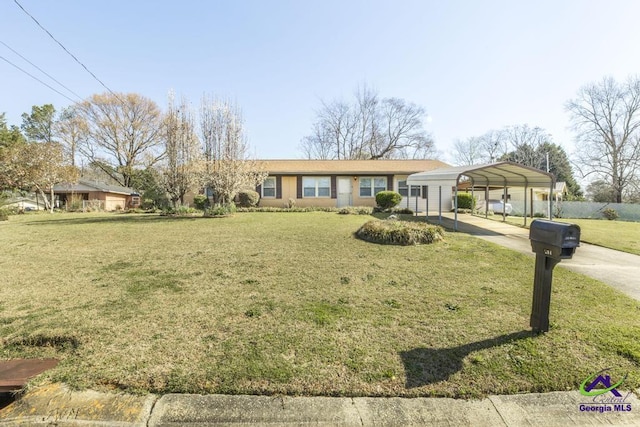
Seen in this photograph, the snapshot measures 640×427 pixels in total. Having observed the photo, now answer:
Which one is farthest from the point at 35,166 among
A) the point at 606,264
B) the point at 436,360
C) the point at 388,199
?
the point at 606,264

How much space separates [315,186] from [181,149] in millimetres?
8916

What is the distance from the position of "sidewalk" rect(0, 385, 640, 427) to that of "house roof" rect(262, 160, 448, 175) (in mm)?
18223

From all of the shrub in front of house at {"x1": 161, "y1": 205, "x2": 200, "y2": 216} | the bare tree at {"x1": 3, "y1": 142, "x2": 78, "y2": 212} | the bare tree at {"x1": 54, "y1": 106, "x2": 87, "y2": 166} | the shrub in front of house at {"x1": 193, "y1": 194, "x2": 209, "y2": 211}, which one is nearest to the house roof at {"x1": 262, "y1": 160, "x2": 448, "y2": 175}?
the shrub in front of house at {"x1": 193, "y1": 194, "x2": 209, "y2": 211}

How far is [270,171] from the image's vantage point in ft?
66.1

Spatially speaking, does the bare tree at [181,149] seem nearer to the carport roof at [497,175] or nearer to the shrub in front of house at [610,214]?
the carport roof at [497,175]

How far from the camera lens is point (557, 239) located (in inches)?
107

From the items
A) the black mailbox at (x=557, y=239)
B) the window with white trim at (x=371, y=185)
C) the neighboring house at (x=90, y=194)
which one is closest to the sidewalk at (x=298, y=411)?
the black mailbox at (x=557, y=239)

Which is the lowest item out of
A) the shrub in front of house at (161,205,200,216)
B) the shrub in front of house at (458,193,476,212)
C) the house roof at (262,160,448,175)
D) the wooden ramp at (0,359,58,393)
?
the wooden ramp at (0,359,58,393)

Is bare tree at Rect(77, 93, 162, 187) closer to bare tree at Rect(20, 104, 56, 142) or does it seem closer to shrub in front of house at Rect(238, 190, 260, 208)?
bare tree at Rect(20, 104, 56, 142)

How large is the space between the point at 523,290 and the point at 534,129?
5240cm

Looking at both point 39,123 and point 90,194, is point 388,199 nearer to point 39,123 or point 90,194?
point 90,194

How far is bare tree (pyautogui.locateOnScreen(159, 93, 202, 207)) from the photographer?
47.8 ft

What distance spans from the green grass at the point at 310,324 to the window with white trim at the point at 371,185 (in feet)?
48.2

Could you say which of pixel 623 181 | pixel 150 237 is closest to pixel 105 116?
pixel 150 237
